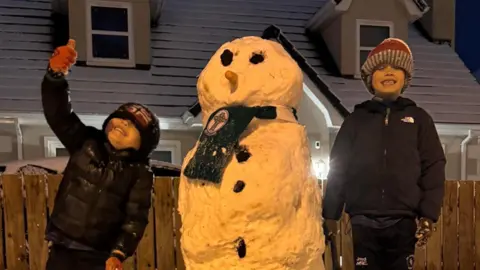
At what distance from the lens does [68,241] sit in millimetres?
2350

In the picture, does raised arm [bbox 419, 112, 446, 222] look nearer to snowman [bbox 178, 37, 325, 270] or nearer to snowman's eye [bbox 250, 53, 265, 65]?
snowman [bbox 178, 37, 325, 270]

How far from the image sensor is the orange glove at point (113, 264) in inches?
89.0

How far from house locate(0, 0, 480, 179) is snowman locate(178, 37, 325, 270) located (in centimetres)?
239

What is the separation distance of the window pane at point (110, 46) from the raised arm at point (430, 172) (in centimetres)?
382

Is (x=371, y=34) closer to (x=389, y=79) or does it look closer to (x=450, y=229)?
(x=450, y=229)

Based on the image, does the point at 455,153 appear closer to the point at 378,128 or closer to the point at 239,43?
the point at 378,128

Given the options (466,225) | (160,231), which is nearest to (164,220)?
(160,231)

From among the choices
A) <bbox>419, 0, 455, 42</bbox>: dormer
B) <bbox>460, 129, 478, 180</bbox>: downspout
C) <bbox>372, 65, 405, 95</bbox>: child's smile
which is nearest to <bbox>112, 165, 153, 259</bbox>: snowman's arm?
<bbox>372, 65, 405, 95</bbox>: child's smile

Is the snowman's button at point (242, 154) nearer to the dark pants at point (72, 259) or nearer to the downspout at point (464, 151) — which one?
the dark pants at point (72, 259)

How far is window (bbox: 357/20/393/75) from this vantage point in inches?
244

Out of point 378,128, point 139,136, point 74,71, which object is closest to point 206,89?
point 139,136

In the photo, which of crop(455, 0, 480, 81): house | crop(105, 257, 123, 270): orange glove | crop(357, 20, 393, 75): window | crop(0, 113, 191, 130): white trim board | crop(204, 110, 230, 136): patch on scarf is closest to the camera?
crop(204, 110, 230, 136): patch on scarf

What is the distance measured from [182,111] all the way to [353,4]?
91.0 inches

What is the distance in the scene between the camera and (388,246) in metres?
2.43
